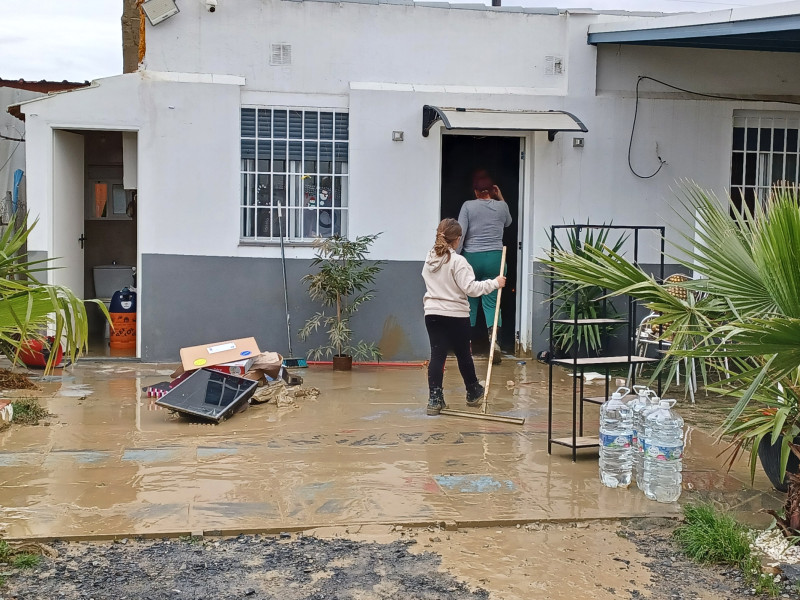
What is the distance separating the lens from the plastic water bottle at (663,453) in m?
5.24

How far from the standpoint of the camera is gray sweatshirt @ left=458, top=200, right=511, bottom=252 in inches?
385

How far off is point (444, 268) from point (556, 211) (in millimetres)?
3465

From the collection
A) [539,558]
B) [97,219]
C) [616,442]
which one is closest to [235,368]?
[616,442]

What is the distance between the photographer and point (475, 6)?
10.2m

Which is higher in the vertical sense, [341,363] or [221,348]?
[221,348]

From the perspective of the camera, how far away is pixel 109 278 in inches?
484

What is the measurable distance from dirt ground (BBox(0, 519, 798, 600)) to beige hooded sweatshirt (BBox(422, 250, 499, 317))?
278cm

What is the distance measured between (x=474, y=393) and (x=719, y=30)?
421 centimetres

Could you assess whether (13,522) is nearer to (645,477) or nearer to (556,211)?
(645,477)

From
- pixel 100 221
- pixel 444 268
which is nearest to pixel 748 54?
pixel 444 268

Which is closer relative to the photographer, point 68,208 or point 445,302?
point 445,302

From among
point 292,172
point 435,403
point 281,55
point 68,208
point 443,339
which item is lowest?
point 435,403

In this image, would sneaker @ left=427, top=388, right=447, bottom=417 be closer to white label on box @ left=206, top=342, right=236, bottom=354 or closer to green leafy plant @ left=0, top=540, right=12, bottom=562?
white label on box @ left=206, top=342, right=236, bottom=354

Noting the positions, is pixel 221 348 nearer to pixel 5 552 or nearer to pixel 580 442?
pixel 580 442
